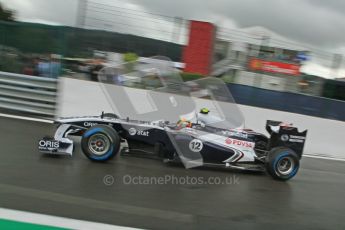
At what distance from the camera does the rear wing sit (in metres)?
7.11

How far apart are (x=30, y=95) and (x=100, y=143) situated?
4047 millimetres

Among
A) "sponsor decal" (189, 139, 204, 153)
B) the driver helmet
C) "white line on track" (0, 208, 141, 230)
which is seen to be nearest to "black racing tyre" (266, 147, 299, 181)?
"sponsor decal" (189, 139, 204, 153)

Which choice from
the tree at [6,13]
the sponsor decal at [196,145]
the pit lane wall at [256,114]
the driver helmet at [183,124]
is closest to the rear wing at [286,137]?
the sponsor decal at [196,145]

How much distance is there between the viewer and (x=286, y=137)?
7.13 metres

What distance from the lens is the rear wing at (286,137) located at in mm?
7109

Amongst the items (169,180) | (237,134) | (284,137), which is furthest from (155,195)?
(284,137)

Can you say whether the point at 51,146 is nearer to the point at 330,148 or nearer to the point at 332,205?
the point at 332,205

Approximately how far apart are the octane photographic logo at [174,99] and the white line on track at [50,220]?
282cm

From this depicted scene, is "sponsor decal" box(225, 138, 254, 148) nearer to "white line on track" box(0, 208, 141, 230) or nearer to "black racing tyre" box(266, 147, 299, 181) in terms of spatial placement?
"black racing tyre" box(266, 147, 299, 181)

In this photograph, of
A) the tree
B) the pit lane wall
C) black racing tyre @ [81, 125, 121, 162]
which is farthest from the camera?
the tree

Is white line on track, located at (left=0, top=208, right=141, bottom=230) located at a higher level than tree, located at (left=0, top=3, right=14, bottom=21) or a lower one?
lower

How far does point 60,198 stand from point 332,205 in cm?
370

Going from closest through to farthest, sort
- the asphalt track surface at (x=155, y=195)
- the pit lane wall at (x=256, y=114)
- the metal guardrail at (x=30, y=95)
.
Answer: the asphalt track surface at (x=155, y=195), the metal guardrail at (x=30, y=95), the pit lane wall at (x=256, y=114)

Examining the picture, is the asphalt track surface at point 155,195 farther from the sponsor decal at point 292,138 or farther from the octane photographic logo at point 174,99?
the sponsor decal at point 292,138
